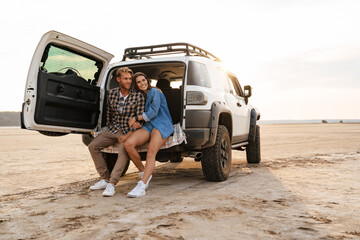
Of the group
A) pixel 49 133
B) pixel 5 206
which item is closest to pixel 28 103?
pixel 49 133

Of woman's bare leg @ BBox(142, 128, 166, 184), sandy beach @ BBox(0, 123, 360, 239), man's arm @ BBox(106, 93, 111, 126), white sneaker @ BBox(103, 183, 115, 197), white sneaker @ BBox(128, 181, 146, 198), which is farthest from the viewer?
man's arm @ BBox(106, 93, 111, 126)

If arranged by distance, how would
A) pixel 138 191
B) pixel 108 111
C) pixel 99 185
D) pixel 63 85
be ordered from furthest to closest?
pixel 108 111 < pixel 99 185 < pixel 63 85 < pixel 138 191

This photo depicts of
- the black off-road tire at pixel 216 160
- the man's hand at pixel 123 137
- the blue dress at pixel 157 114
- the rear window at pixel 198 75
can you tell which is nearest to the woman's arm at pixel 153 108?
the blue dress at pixel 157 114

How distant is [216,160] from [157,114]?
3.78ft

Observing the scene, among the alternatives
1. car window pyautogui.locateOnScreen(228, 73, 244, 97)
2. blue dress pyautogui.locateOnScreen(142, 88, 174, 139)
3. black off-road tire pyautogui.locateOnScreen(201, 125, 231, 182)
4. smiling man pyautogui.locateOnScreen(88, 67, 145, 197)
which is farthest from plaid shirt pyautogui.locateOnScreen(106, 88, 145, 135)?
car window pyautogui.locateOnScreen(228, 73, 244, 97)

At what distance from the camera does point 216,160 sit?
477 centimetres

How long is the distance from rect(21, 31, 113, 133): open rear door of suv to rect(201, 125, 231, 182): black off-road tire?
1.76 m

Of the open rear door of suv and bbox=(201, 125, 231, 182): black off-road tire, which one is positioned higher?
the open rear door of suv

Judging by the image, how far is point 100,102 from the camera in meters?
4.89

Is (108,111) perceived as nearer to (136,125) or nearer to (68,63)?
(136,125)

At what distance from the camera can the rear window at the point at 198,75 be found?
4508mm

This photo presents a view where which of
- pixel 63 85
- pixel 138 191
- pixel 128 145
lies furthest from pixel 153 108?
pixel 63 85

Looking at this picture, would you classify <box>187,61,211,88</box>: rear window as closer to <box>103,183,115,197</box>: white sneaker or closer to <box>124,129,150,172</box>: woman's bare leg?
<box>124,129,150,172</box>: woman's bare leg

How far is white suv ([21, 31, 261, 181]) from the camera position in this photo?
3953 mm
